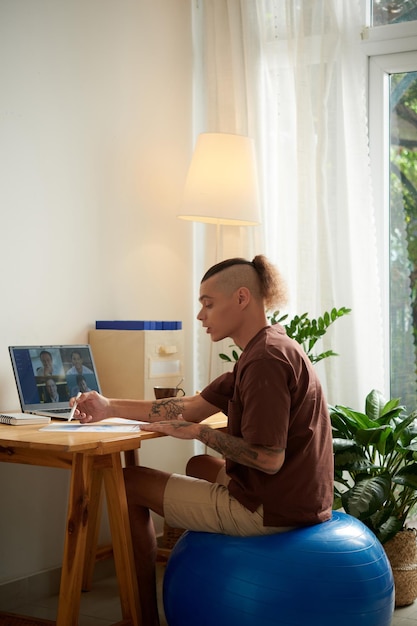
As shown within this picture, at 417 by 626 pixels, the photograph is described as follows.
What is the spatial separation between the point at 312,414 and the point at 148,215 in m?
1.55

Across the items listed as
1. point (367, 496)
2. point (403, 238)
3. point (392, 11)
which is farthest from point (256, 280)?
point (392, 11)

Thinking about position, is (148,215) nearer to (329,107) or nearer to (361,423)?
(329,107)

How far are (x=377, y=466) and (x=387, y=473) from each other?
0.04m

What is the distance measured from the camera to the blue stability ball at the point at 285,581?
2.10 meters

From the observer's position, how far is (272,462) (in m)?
2.15

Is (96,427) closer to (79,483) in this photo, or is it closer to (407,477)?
(79,483)

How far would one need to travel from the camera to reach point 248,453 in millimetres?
2158

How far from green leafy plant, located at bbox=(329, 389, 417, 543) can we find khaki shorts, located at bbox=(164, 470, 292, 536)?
61 cm

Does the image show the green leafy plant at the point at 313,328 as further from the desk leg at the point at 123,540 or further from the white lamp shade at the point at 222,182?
the desk leg at the point at 123,540

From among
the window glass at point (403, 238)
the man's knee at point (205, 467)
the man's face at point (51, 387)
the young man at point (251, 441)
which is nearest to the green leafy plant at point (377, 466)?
the man's knee at point (205, 467)

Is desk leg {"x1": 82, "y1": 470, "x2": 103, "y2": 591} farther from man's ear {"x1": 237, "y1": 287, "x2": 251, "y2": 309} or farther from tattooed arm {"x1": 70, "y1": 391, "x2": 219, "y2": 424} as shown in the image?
man's ear {"x1": 237, "y1": 287, "x2": 251, "y2": 309}

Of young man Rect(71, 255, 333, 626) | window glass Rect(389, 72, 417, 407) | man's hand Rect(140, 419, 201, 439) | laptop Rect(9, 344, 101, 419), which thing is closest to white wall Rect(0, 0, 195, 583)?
laptop Rect(9, 344, 101, 419)

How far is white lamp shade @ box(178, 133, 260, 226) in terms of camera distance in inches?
131

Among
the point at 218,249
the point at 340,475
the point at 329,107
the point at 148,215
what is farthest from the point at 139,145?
the point at 340,475
